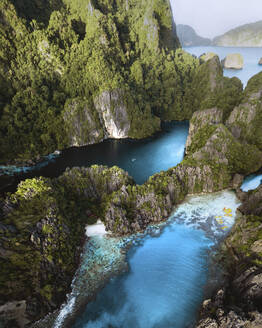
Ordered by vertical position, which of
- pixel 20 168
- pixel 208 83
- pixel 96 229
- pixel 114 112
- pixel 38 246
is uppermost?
pixel 208 83

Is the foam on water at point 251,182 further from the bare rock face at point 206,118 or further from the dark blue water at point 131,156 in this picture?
the bare rock face at point 206,118

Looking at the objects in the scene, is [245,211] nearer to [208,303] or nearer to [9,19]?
[208,303]

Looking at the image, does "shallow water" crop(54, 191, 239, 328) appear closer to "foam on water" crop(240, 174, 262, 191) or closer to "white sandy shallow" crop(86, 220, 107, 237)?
"white sandy shallow" crop(86, 220, 107, 237)

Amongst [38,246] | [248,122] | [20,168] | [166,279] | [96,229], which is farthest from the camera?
[20,168]

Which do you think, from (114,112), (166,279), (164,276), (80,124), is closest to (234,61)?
(114,112)

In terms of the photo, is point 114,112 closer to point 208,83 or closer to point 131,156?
point 131,156

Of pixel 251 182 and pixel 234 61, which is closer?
pixel 251 182

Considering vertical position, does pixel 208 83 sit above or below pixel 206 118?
above

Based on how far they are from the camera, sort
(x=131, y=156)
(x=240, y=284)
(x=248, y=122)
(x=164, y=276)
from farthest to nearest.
A: (x=131, y=156) < (x=248, y=122) < (x=164, y=276) < (x=240, y=284)

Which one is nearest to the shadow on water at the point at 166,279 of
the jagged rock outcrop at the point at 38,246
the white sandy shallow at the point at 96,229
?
the jagged rock outcrop at the point at 38,246
